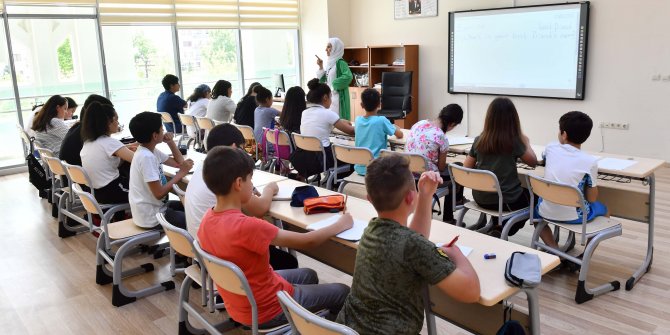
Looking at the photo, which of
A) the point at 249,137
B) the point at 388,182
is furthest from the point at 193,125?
the point at 388,182

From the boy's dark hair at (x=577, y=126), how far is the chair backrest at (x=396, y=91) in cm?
505

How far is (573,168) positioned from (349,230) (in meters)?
1.62

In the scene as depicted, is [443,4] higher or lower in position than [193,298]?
higher

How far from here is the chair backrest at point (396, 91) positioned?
833 cm

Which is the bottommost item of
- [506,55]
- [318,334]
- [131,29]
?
[318,334]

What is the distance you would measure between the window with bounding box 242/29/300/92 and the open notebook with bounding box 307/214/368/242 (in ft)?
24.9

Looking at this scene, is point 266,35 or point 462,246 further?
point 266,35

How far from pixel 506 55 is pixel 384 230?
6.49 meters

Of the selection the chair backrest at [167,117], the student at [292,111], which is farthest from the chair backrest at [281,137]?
the chair backrest at [167,117]

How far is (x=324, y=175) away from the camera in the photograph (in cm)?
508

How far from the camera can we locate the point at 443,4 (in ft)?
26.8

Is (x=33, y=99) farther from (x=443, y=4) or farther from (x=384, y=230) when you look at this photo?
(x=384, y=230)

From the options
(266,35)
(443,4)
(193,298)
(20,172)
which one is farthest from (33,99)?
(443,4)

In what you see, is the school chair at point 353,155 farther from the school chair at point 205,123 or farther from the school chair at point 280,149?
the school chair at point 205,123
